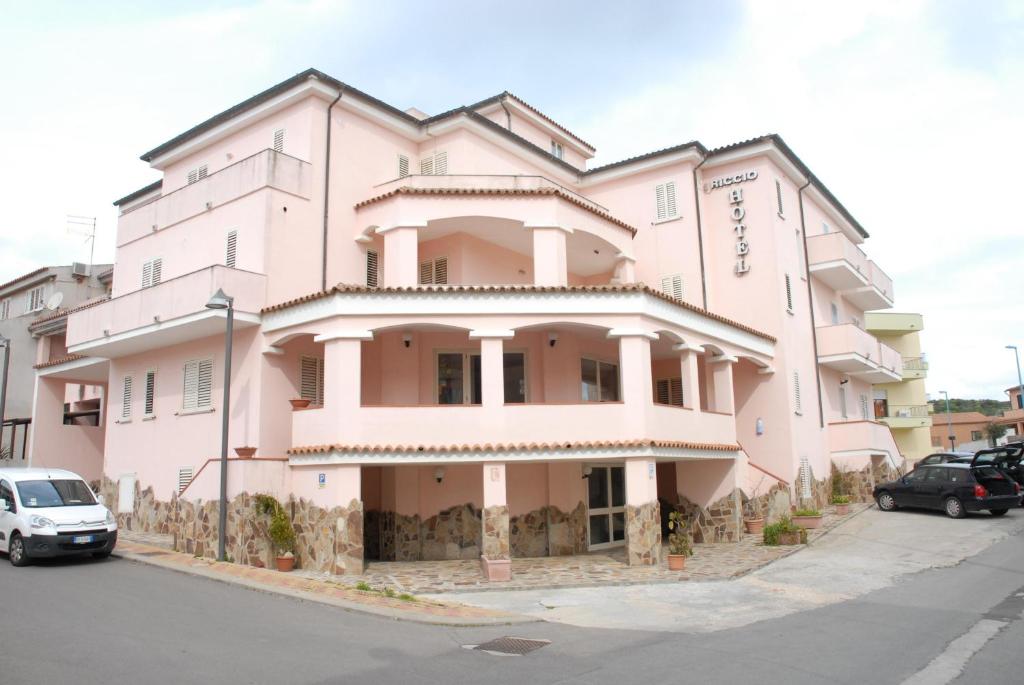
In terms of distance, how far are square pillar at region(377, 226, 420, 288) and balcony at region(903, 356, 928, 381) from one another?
37100mm

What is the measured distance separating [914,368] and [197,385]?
1620 inches

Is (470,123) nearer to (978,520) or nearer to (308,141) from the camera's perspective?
(308,141)

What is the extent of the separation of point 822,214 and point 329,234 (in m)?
20.0

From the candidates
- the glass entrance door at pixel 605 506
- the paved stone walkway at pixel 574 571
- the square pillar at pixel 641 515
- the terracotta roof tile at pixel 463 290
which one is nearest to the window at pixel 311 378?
the terracotta roof tile at pixel 463 290

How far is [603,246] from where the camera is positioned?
2238 centimetres

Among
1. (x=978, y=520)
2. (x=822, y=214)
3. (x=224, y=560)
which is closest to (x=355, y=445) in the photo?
(x=224, y=560)

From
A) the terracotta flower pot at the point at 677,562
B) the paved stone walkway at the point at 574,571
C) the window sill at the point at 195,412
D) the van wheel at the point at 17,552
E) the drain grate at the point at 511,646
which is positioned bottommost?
the drain grate at the point at 511,646

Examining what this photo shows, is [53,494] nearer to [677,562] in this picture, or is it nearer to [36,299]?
[677,562]

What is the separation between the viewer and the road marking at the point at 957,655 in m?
7.98

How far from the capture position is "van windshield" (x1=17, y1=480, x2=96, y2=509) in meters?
15.5

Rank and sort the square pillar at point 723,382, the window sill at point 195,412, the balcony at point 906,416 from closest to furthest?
1. the window sill at point 195,412
2. the square pillar at point 723,382
3. the balcony at point 906,416

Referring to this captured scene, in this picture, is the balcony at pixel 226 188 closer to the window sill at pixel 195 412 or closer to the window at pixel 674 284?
the window sill at pixel 195 412

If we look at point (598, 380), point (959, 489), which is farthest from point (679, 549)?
point (959, 489)

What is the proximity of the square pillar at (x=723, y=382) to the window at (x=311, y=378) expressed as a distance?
10.5 metres
